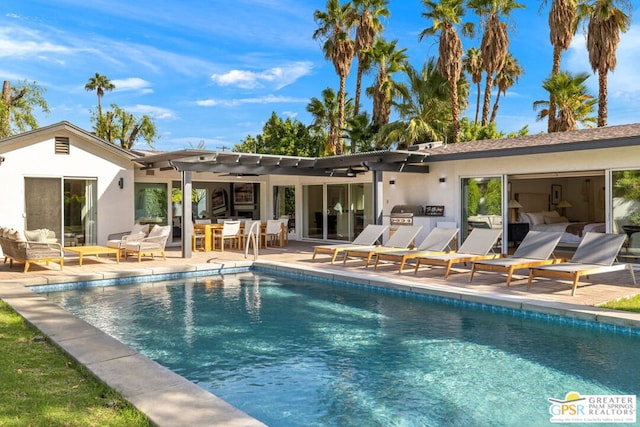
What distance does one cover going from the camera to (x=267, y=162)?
14.1 m

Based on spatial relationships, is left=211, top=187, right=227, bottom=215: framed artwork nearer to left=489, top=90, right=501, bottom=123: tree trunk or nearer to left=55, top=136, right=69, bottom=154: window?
left=55, top=136, right=69, bottom=154: window

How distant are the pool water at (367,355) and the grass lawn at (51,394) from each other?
104cm

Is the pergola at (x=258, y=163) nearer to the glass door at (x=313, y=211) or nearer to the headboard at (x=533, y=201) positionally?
the glass door at (x=313, y=211)

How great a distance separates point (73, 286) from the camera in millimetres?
9469

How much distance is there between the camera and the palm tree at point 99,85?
40.6 metres

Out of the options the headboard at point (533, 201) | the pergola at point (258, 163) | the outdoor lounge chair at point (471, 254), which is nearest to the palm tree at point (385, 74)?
the headboard at point (533, 201)

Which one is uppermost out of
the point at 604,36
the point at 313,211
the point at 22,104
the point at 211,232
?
the point at 604,36

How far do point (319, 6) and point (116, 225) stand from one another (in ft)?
61.6

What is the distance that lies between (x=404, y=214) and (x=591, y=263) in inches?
235

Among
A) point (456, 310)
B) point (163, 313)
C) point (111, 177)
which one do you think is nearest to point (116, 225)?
point (111, 177)

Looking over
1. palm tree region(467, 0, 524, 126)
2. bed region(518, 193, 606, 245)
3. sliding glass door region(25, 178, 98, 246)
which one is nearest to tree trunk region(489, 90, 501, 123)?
palm tree region(467, 0, 524, 126)

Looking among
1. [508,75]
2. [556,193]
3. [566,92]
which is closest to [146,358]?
[556,193]

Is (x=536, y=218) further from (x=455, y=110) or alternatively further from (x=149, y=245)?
(x=149, y=245)

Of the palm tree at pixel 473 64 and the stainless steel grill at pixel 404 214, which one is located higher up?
the palm tree at pixel 473 64
